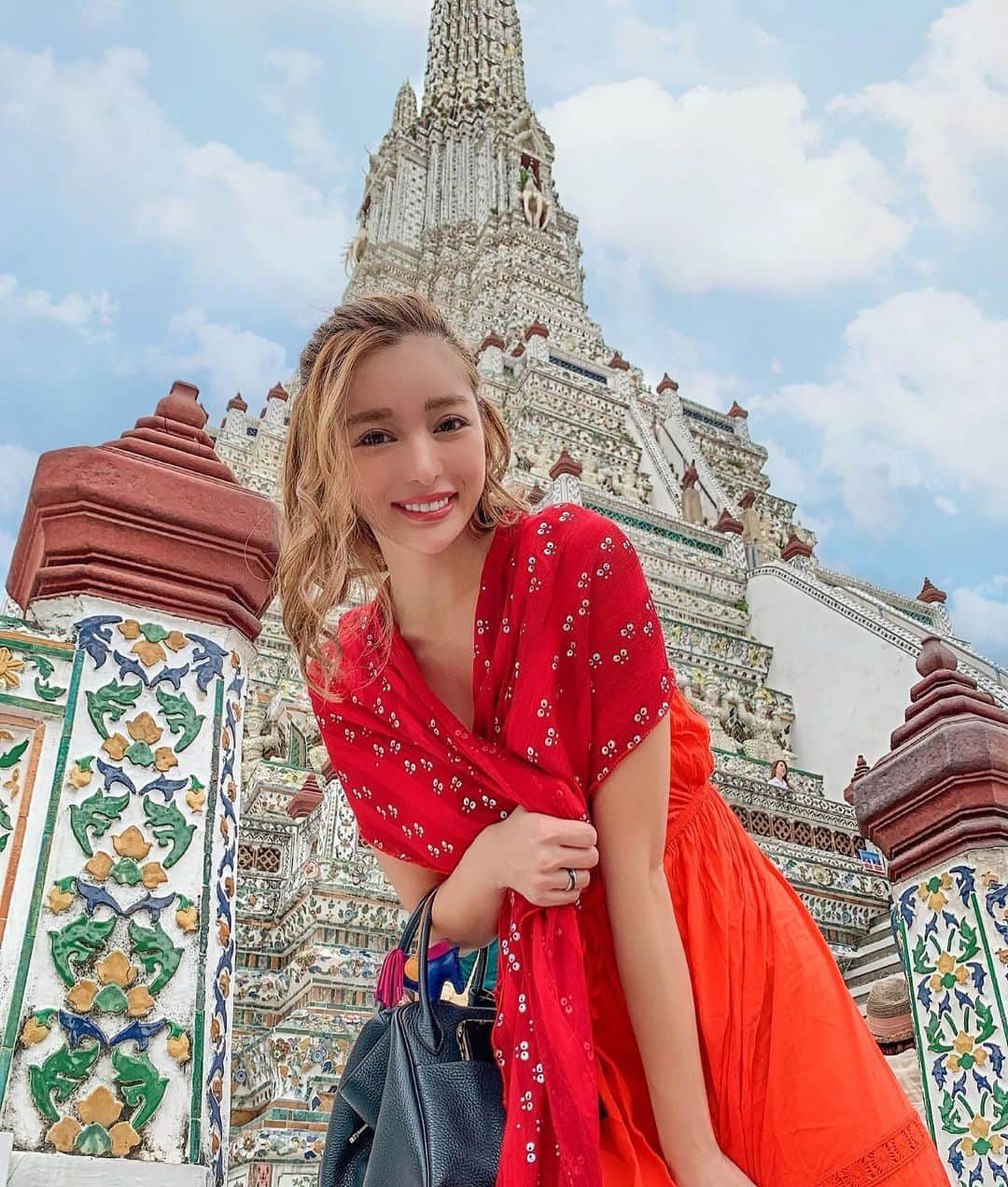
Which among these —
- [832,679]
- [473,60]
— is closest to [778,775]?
[832,679]

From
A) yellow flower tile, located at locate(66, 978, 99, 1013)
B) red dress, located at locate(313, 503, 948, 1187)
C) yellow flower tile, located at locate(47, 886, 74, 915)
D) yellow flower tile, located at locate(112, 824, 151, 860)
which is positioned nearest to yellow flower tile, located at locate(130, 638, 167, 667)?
yellow flower tile, located at locate(112, 824, 151, 860)

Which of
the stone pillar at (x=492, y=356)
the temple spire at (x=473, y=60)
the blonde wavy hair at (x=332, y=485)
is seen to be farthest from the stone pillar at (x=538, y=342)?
the blonde wavy hair at (x=332, y=485)

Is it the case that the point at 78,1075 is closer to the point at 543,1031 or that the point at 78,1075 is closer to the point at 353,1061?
the point at 353,1061

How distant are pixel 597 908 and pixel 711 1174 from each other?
0.93 ft

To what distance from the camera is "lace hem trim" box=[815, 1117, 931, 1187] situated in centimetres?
106

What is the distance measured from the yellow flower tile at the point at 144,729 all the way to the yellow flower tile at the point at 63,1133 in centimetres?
58

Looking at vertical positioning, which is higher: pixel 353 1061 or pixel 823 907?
pixel 823 907

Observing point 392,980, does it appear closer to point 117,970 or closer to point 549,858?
point 549,858

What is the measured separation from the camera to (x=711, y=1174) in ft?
3.47

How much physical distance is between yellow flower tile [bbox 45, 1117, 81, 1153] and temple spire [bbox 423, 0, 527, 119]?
25847 mm

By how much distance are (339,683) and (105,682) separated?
0.66 metres

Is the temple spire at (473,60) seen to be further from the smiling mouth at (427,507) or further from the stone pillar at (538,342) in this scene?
the smiling mouth at (427,507)

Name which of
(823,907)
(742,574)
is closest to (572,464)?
(742,574)

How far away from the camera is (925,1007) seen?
9.04ft
